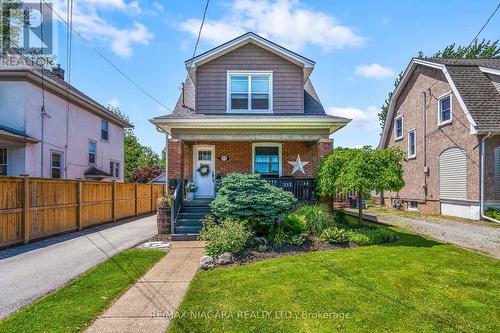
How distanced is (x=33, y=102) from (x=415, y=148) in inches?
804

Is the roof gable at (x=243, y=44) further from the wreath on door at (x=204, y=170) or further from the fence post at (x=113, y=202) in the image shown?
the fence post at (x=113, y=202)

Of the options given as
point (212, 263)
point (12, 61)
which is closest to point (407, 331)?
point (212, 263)

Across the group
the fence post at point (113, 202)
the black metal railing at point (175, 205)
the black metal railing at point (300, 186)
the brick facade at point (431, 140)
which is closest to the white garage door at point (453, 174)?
the brick facade at point (431, 140)

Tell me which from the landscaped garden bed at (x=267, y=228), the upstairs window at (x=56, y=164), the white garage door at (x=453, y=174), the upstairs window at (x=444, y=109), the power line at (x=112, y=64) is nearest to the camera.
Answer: the landscaped garden bed at (x=267, y=228)

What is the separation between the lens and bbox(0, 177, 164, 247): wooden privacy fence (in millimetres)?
8188

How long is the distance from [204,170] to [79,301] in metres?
8.59

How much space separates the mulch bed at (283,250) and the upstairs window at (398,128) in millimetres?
14607

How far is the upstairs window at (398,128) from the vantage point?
19922 mm

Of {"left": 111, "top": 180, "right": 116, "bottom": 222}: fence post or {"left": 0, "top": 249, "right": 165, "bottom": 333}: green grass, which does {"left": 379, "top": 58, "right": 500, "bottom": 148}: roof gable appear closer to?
{"left": 0, "top": 249, "right": 165, "bottom": 333}: green grass

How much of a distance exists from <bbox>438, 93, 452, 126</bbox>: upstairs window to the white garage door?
160 cm

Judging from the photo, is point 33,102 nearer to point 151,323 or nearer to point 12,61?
point 12,61

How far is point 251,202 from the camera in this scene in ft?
26.7

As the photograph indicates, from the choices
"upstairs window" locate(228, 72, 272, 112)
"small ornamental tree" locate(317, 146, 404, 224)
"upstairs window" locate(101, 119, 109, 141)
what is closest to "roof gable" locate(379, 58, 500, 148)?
"small ornamental tree" locate(317, 146, 404, 224)

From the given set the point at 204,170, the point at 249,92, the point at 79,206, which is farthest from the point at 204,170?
the point at 79,206
